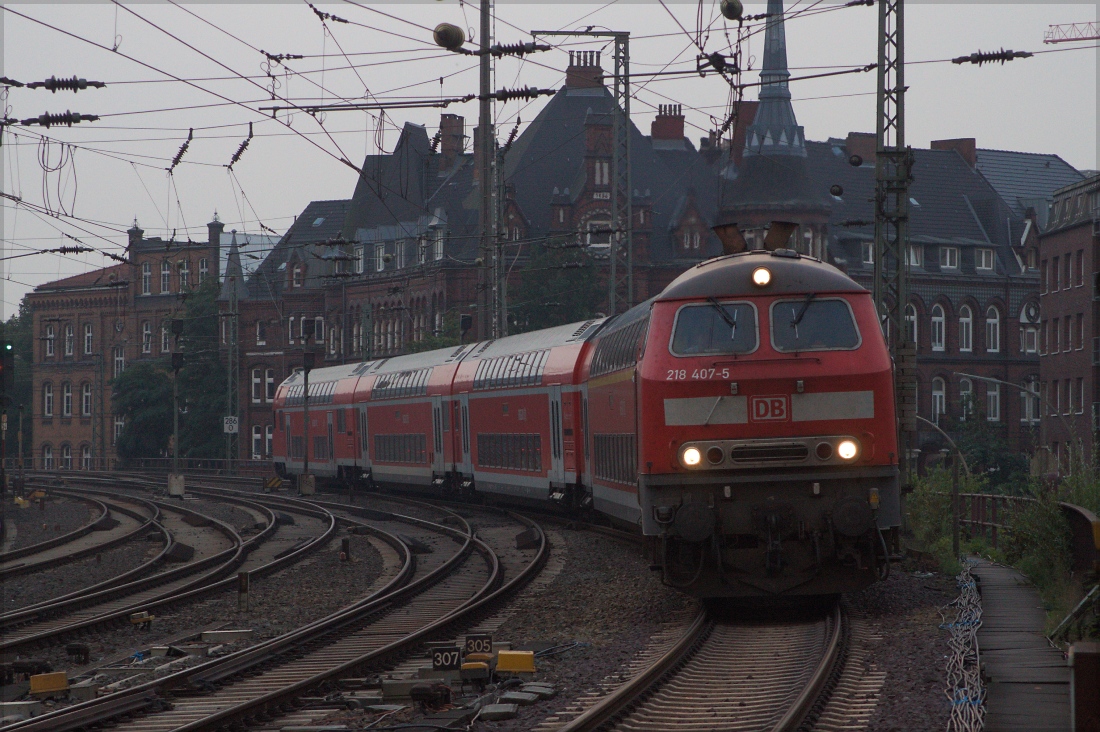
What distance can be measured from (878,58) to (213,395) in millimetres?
67546

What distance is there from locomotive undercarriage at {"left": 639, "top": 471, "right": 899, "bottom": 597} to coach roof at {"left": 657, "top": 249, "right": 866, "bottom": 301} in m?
1.77

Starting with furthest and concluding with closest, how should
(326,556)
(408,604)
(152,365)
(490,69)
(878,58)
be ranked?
(152,365) → (490,69) → (326,556) → (878,58) → (408,604)

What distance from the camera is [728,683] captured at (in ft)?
34.6

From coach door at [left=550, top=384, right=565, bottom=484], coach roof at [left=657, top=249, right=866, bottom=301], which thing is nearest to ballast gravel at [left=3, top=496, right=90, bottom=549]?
coach door at [left=550, top=384, right=565, bottom=484]

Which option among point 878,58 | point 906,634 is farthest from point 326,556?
point 906,634

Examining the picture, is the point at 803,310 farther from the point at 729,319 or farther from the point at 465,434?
the point at 465,434

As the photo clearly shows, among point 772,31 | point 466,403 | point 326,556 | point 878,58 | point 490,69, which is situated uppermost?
point 772,31

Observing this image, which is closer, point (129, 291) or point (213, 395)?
point (213, 395)

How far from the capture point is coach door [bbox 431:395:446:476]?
3662 cm

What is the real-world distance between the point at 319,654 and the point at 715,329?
445 cm

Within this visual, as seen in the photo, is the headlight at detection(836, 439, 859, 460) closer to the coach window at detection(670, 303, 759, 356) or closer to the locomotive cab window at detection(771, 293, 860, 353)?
the locomotive cab window at detection(771, 293, 860, 353)

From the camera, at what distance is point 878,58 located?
21.5 metres

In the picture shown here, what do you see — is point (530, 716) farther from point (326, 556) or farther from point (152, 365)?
point (152, 365)

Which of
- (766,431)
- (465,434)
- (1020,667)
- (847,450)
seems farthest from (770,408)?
(465,434)
